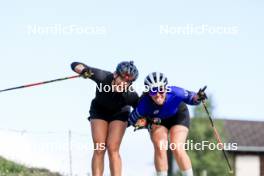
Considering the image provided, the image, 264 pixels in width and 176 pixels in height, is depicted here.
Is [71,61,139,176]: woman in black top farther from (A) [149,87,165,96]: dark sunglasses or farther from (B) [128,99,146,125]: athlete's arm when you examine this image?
(A) [149,87,165,96]: dark sunglasses

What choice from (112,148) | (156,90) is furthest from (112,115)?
(156,90)

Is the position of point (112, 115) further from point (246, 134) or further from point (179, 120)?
point (246, 134)

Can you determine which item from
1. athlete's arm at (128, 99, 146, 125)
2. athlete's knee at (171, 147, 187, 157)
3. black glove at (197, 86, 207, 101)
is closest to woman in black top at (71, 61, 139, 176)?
athlete's arm at (128, 99, 146, 125)

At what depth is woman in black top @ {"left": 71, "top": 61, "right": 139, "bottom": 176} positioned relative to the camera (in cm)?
1180

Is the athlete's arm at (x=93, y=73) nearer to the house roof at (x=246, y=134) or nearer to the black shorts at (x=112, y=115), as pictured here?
the black shorts at (x=112, y=115)

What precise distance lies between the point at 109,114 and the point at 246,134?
36032 mm

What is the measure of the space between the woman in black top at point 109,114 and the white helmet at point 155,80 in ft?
1.30

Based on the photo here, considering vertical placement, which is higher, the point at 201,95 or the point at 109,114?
the point at 201,95

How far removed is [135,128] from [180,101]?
0.89 meters

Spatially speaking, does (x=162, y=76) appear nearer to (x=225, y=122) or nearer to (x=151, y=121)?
(x=151, y=121)

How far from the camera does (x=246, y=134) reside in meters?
47.1

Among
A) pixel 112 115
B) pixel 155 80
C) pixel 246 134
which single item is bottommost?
pixel 112 115

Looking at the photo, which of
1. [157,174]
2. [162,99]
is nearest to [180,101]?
[162,99]

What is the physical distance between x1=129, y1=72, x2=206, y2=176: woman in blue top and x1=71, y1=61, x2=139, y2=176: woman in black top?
339 millimetres
